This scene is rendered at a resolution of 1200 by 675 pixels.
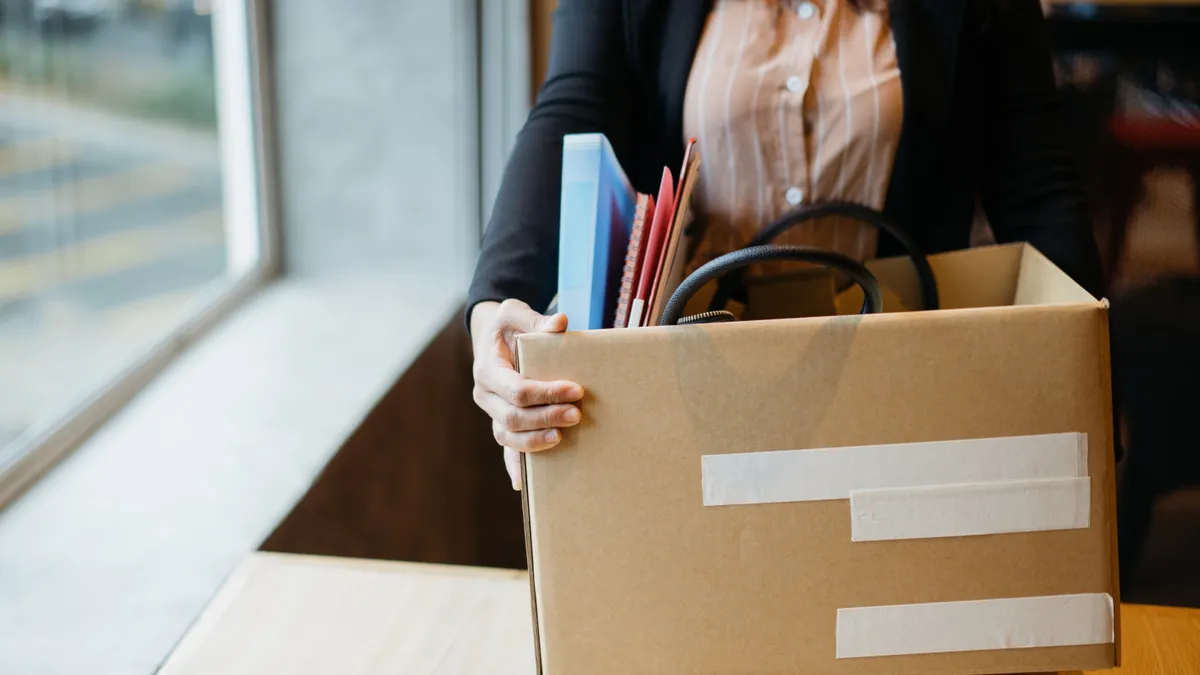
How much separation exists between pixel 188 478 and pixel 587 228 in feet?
2.33

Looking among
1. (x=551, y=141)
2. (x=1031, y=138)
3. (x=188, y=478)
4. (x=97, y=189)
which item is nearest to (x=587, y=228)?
(x=551, y=141)

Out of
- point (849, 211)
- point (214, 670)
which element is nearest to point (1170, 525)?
point (849, 211)

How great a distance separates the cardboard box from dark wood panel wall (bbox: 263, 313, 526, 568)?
559mm

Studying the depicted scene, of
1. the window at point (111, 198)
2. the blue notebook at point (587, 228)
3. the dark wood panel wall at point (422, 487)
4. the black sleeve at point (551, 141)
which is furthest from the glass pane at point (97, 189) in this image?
the blue notebook at point (587, 228)

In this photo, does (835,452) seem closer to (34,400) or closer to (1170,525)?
(34,400)

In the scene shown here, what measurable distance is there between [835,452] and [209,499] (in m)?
0.76

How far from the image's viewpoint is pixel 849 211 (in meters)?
0.86

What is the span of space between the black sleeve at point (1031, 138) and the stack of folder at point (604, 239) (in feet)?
1.38

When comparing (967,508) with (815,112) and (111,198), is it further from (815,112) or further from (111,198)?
(111,198)

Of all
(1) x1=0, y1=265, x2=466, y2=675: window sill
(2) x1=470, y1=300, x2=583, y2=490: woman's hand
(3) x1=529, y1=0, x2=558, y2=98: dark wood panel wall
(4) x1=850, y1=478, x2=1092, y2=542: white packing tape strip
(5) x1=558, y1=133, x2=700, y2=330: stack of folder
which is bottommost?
(1) x1=0, y1=265, x2=466, y2=675: window sill

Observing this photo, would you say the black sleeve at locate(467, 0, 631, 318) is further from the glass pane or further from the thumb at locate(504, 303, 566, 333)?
the glass pane

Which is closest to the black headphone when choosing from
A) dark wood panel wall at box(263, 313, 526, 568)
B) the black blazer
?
the black blazer

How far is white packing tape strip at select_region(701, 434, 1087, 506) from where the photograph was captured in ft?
2.14

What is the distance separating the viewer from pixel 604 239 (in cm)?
70
